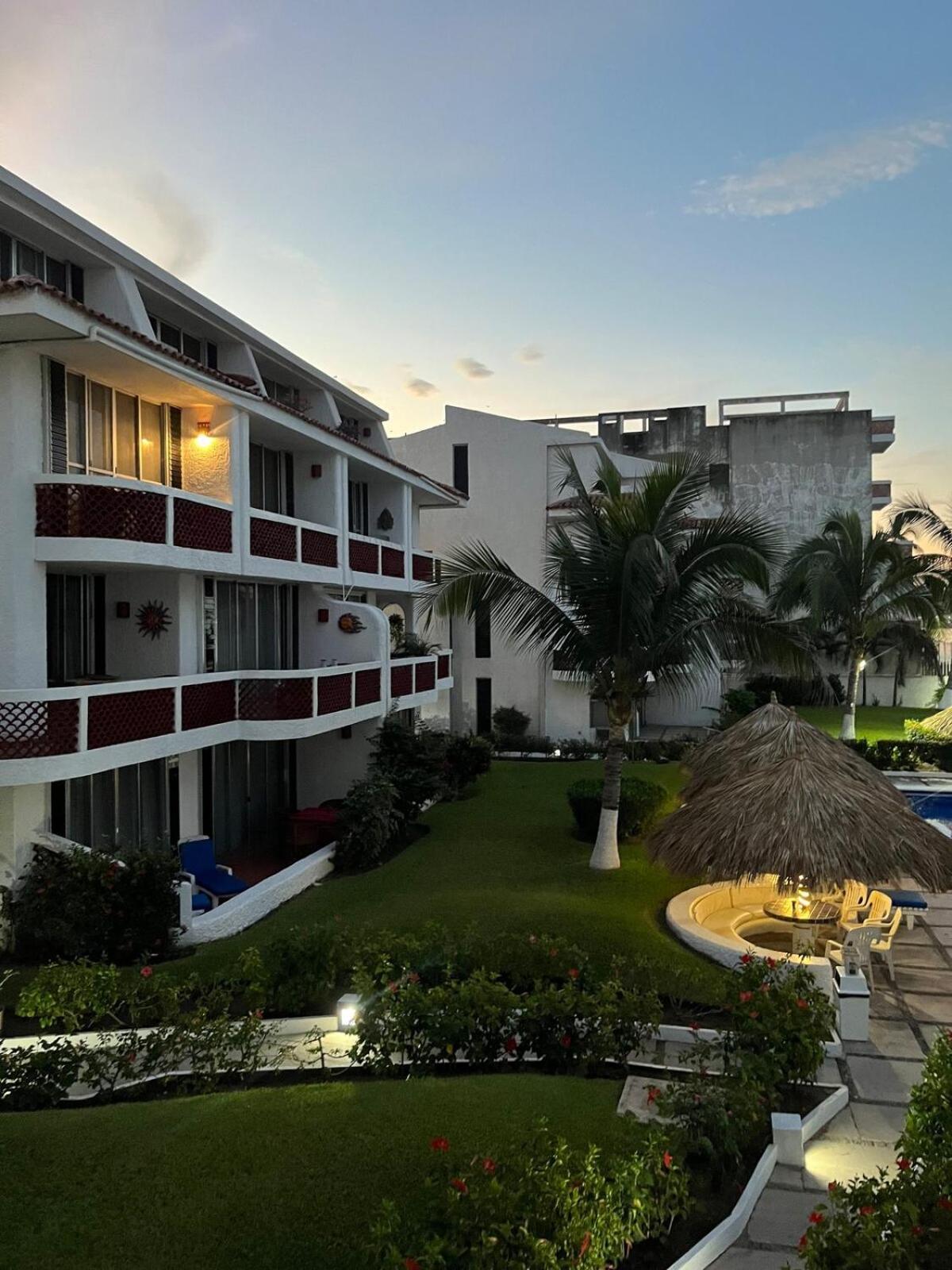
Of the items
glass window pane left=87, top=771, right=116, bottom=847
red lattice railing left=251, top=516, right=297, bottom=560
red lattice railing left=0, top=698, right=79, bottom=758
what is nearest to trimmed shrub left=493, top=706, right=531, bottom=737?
red lattice railing left=251, top=516, right=297, bottom=560

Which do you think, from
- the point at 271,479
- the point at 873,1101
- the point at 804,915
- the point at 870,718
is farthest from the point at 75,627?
the point at 870,718

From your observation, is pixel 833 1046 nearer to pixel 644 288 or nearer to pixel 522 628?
pixel 522 628

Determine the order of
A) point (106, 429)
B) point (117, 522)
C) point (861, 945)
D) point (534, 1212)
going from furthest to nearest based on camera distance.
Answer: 1. point (106, 429)
2. point (117, 522)
3. point (861, 945)
4. point (534, 1212)

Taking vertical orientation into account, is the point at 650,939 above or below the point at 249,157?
below

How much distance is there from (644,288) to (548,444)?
39.6 feet

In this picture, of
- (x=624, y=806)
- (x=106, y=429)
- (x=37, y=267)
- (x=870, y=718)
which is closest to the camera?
(x=37, y=267)

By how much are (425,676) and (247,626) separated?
586cm

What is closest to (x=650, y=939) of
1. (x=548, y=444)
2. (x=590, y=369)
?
(x=590, y=369)

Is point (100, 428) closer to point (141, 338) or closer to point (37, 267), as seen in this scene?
point (141, 338)

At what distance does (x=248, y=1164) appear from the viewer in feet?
20.6

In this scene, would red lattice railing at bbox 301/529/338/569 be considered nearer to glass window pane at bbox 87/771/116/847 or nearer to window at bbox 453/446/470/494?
glass window pane at bbox 87/771/116/847

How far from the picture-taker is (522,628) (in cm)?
1430

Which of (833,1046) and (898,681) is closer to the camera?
(833,1046)

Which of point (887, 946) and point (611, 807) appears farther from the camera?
point (611, 807)
